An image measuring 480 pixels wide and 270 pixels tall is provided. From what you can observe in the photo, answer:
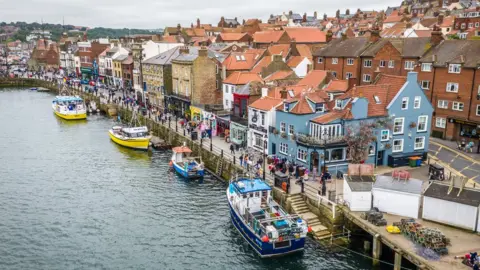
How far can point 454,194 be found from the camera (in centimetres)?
2906

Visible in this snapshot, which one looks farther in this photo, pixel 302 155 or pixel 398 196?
pixel 302 155

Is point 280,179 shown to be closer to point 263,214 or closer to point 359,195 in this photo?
point 263,214

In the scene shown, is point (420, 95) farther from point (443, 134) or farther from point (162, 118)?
point (162, 118)

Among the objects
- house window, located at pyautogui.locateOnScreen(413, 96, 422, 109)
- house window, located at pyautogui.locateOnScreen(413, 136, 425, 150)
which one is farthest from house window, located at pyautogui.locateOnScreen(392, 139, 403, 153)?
house window, located at pyautogui.locateOnScreen(413, 96, 422, 109)

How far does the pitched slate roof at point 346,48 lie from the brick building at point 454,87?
1156 cm

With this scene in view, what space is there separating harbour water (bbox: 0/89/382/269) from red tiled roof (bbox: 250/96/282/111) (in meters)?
9.73

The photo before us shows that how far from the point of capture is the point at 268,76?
61.8 m

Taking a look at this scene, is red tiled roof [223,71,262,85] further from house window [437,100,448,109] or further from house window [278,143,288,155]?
house window [437,100,448,109]

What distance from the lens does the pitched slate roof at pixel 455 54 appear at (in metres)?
49.7

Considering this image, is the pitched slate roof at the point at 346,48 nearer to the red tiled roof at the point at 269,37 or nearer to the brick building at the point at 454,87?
the brick building at the point at 454,87

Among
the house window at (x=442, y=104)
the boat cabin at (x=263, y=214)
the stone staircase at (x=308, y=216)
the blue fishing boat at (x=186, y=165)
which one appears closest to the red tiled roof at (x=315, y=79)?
the house window at (x=442, y=104)

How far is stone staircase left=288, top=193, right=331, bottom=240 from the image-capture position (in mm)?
32562

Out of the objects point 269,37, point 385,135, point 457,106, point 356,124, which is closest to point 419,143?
point 385,135

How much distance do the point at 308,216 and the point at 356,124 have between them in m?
11.9
